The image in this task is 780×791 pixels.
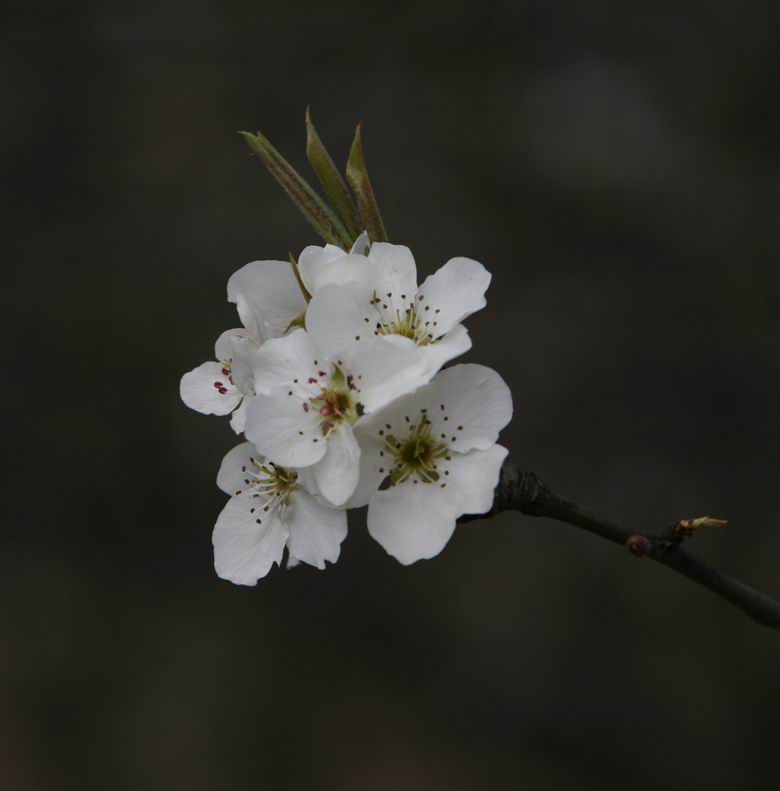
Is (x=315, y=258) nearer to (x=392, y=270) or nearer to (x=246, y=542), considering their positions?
(x=392, y=270)

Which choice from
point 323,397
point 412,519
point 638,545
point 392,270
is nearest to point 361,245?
point 392,270

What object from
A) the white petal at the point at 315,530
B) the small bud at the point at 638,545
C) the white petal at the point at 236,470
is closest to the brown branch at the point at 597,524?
the small bud at the point at 638,545

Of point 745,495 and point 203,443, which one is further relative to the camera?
point 203,443

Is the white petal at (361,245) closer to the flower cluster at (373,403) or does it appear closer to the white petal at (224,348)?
the flower cluster at (373,403)

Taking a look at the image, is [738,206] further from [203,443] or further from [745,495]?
[203,443]

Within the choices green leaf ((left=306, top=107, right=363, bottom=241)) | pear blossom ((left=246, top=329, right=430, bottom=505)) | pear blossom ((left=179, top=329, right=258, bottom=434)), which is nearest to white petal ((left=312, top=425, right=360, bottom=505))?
pear blossom ((left=246, top=329, right=430, bottom=505))

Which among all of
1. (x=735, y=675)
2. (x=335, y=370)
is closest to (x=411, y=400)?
(x=335, y=370)

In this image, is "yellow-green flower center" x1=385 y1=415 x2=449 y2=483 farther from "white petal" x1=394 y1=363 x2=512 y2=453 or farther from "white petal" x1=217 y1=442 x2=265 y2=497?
"white petal" x1=217 y1=442 x2=265 y2=497
